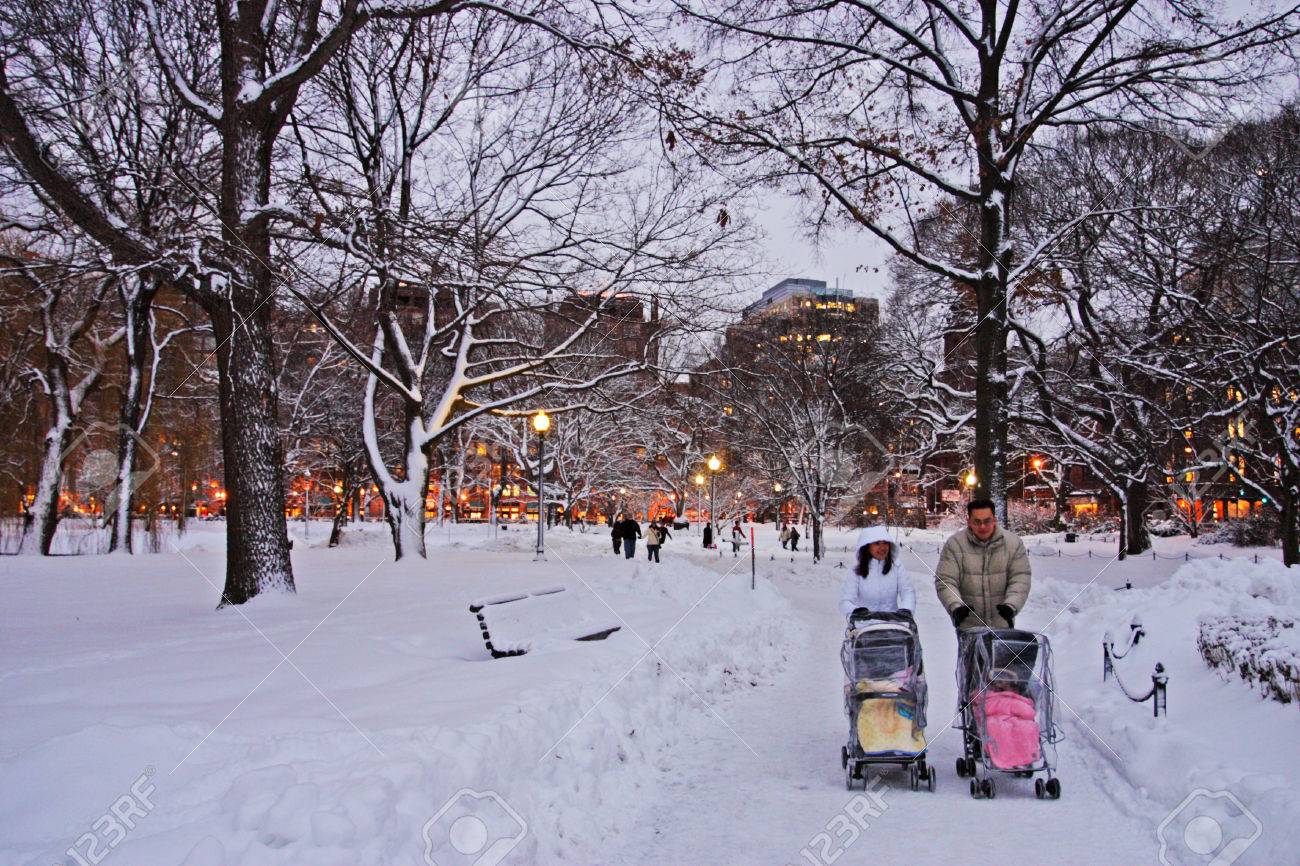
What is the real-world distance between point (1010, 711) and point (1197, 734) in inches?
56.6

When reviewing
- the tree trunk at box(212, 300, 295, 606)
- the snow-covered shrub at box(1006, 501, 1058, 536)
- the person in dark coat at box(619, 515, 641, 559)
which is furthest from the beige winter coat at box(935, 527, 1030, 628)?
the snow-covered shrub at box(1006, 501, 1058, 536)

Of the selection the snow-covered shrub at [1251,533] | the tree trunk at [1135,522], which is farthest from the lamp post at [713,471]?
the snow-covered shrub at [1251,533]

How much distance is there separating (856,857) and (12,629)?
360 inches

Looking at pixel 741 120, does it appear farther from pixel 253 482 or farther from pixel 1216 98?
pixel 253 482

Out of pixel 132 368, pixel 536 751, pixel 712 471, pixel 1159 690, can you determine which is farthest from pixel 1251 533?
pixel 132 368

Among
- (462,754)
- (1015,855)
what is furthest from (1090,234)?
(462,754)

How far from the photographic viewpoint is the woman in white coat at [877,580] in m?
7.11

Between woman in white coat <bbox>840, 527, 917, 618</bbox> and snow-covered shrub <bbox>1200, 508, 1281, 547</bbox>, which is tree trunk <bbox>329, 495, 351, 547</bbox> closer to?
woman in white coat <bbox>840, 527, 917, 618</bbox>

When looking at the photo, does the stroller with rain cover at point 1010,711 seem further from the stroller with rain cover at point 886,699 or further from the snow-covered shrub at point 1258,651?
the snow-covered shrub at point 1258,651

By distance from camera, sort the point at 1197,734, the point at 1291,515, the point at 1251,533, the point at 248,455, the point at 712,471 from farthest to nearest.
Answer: the point at 712,471 < the point at 1251,533 < the point at 1291,515 < the point at 248,455 < the point at 1197,734

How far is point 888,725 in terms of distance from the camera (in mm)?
6242

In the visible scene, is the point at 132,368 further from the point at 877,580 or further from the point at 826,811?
the point at 826,811

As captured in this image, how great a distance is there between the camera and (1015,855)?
4.90m

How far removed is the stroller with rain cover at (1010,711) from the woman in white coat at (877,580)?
2.75 feet
